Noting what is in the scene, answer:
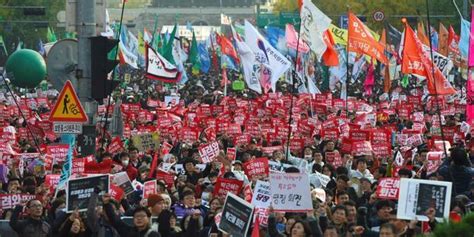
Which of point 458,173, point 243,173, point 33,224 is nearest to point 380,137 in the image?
point 243,173

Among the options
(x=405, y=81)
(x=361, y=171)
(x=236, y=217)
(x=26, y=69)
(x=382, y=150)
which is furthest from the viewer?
(x=405, y=81)

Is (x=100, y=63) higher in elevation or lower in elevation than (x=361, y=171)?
higher

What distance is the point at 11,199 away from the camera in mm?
16141

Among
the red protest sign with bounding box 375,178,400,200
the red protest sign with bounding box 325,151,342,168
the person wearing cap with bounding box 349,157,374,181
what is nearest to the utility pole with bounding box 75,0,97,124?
the red protest sign with bounding box 375,178,400,200

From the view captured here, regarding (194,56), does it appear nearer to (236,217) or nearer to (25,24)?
(25,24)

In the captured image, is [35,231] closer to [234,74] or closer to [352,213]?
[352,213]

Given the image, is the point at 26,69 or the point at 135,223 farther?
the point at 26,69

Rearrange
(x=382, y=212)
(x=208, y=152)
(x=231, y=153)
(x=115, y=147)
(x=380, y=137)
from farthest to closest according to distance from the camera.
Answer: (x=380, y=137), (x=115, y=147), (x=231, y=153), (x=208, y=152), (x=382, y=212)

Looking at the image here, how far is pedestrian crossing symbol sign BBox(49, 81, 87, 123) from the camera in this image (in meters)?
16.1

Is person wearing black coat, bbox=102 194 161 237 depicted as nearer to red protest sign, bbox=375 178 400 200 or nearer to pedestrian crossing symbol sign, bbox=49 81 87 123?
pedestrian crossing symbol sign, bbox=49 81 87 123

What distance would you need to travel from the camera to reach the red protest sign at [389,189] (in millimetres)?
15773

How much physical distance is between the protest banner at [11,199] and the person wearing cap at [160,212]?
5.53ft

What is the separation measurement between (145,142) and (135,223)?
464 inches

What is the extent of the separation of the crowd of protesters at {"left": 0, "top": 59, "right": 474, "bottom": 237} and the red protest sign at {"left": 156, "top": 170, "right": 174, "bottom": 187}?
93 mm
